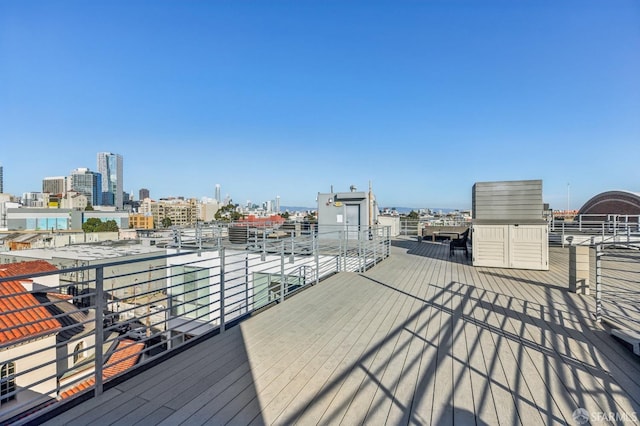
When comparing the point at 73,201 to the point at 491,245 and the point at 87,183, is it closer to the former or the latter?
the point at 87,183

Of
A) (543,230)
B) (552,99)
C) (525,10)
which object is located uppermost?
(525,10)

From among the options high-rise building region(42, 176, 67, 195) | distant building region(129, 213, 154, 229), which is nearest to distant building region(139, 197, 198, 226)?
distant building region(129, 213, 154, 229)

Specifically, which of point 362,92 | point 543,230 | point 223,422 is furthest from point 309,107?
point 223,422

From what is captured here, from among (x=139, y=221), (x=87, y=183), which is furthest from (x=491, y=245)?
(x=87, y=183)

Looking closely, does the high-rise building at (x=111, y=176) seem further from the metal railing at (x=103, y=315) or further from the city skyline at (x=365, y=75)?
the metal railing at (x=103, y=315)

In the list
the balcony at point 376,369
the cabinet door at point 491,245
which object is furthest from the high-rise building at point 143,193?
the balcony at point 376,369

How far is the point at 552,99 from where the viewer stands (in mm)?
12727

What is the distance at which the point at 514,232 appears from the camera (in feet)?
24.9

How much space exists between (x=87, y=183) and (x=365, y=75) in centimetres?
16193

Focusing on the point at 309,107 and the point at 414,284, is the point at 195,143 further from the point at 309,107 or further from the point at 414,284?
the point at 414,284

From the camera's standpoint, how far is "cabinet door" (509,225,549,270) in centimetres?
727

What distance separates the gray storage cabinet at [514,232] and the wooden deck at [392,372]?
128 inches

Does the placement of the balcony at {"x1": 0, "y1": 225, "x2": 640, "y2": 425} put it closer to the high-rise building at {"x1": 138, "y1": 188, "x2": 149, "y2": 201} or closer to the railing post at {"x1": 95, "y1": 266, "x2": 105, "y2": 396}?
the railing post at {"x1": 95, "y1": 266, "x2": 105, "y2": 396}

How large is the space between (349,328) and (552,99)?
48.8 ft
